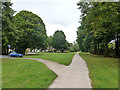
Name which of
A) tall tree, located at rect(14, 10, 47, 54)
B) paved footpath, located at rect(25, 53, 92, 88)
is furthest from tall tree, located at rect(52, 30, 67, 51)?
paved footpath, located at rect(25, 53, 92, 88)

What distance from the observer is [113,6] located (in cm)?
1042

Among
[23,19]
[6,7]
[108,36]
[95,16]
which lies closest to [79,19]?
[108,36]

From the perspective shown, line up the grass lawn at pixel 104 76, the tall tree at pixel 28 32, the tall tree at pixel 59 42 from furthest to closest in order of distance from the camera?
the tall tree at pixel 59 42, the tall tree at pixel 28 32, the grass lawn at pixel 104 76

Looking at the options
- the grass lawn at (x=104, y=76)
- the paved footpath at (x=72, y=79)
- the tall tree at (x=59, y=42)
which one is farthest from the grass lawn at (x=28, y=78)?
the tall tree at (x=59, y=42)

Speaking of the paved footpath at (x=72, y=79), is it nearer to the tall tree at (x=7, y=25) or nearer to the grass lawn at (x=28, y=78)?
the grass lawn at (x=28, y=78)

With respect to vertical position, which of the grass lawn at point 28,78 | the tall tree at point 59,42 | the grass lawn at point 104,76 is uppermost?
the tall tree at point 59,42

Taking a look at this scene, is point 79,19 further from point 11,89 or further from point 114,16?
point 11,89

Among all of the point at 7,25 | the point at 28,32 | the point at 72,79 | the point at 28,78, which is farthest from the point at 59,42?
the point at 72,79

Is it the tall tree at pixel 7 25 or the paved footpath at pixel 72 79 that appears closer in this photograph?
the paved footpath at pixel 72 79

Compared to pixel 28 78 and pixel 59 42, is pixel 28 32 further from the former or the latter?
pixel 59 42

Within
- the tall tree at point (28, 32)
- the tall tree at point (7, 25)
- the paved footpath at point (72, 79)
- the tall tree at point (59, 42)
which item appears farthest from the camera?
the tall tree at point (59, 42)

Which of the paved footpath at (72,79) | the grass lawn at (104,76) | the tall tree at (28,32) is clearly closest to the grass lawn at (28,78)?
the paved footpath at (72,79)

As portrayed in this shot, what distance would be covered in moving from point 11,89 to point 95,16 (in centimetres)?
1126

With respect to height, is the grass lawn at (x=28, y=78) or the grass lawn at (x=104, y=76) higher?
→ the grass lawn at (x=28, y=78)
